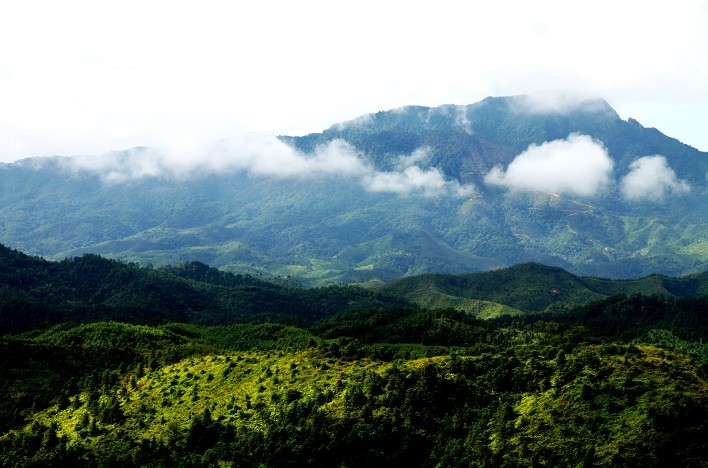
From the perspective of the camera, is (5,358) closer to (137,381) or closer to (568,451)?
(137,381)

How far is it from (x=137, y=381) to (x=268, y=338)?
79409mm

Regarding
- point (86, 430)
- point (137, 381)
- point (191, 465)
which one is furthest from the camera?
point (137, 381)

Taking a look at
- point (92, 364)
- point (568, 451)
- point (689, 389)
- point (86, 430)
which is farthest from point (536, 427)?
point (92, 364)

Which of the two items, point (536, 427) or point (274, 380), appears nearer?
point (536, 427)

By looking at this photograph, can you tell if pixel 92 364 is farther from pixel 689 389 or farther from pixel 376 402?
pixel 689 389

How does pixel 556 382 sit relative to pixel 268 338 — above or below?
above

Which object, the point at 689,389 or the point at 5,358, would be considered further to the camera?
the point at 5,358

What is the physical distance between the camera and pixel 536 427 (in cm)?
6650

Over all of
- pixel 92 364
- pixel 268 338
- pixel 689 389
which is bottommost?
pixel 268 338

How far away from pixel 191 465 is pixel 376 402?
2060 centimetres

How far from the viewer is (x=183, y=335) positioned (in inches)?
6811

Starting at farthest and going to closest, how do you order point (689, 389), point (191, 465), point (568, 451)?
1. point (191, 465)
2. point (689, 389)
3. point (568, 451)

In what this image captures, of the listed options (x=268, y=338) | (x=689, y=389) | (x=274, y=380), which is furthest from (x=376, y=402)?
(x=268, y=338)

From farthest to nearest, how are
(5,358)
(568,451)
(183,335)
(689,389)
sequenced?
1. (183,335)
2. (5,358)
3. (689,389)
4. (568,451)
